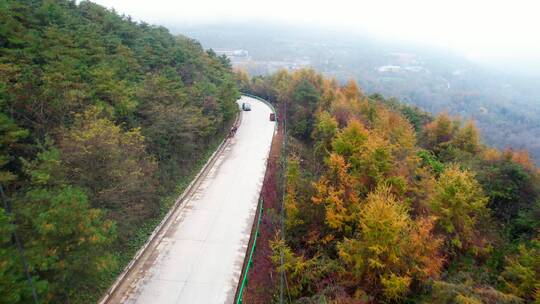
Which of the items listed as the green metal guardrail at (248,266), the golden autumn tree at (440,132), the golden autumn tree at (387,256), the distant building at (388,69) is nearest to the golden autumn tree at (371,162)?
the golden autumn tree at (387,256)

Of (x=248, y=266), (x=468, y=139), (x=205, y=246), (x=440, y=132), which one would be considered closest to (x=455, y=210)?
(x=248, y=266)

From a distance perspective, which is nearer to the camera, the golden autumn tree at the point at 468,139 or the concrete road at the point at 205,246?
the concrete road at the point at 205,246

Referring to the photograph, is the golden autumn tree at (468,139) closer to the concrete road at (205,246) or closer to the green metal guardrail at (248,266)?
the concrete road at (205,246)

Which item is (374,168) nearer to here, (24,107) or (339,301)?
(339,301)

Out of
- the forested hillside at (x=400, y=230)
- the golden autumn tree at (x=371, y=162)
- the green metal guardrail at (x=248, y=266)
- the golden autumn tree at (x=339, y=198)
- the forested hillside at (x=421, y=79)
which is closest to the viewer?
the forested hillside at (x=400, y=230)

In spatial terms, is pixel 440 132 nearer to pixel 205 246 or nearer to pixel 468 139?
pixel 468 139

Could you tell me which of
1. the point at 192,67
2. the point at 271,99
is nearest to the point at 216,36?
the point at 271,99

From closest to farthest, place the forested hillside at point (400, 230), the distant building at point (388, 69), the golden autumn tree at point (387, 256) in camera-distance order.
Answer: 1. the golden autumn tree at point (387, 256)
2. the forested hillside at point (400, 230)
3. the distant building at point (388, 69)

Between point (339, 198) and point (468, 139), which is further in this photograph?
point (468, 139)
